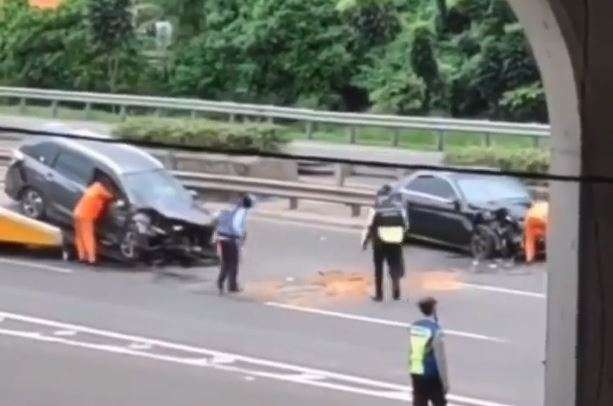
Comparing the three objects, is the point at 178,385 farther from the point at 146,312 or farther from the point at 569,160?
the point at 569,160

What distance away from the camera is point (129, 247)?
5.35 m

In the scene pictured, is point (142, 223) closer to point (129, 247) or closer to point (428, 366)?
point (129, 247)

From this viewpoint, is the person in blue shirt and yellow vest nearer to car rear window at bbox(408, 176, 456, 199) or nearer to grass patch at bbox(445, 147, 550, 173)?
grass patch at bbox(445, 147, 550, 173)

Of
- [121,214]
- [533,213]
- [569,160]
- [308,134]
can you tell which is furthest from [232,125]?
[569,160]

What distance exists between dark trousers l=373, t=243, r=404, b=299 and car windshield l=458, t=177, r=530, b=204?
340 mm

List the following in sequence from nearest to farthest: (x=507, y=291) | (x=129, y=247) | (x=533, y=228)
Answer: (x=507, y=291)
(x=533, y=228)
(x=129, y=247)

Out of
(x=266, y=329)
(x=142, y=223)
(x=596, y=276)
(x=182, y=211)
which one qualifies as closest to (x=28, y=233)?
(x=142, y=223)

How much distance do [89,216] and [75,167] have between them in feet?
0.86

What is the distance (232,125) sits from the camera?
4988mm

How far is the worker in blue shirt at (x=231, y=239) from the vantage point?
5.20 meters

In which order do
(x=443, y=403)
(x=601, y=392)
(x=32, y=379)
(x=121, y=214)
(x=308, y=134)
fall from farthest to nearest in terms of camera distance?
(x=121, y=214), (x=308, y=134), (x=32, y=379), (x=443, y=403), (x=601, y=392)

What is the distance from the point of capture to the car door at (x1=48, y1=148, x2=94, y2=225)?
5469mm

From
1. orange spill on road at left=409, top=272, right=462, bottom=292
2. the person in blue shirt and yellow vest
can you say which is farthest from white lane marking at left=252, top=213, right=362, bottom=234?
the person in blue shirt and yellow vest

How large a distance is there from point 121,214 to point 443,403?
6.24 feet
